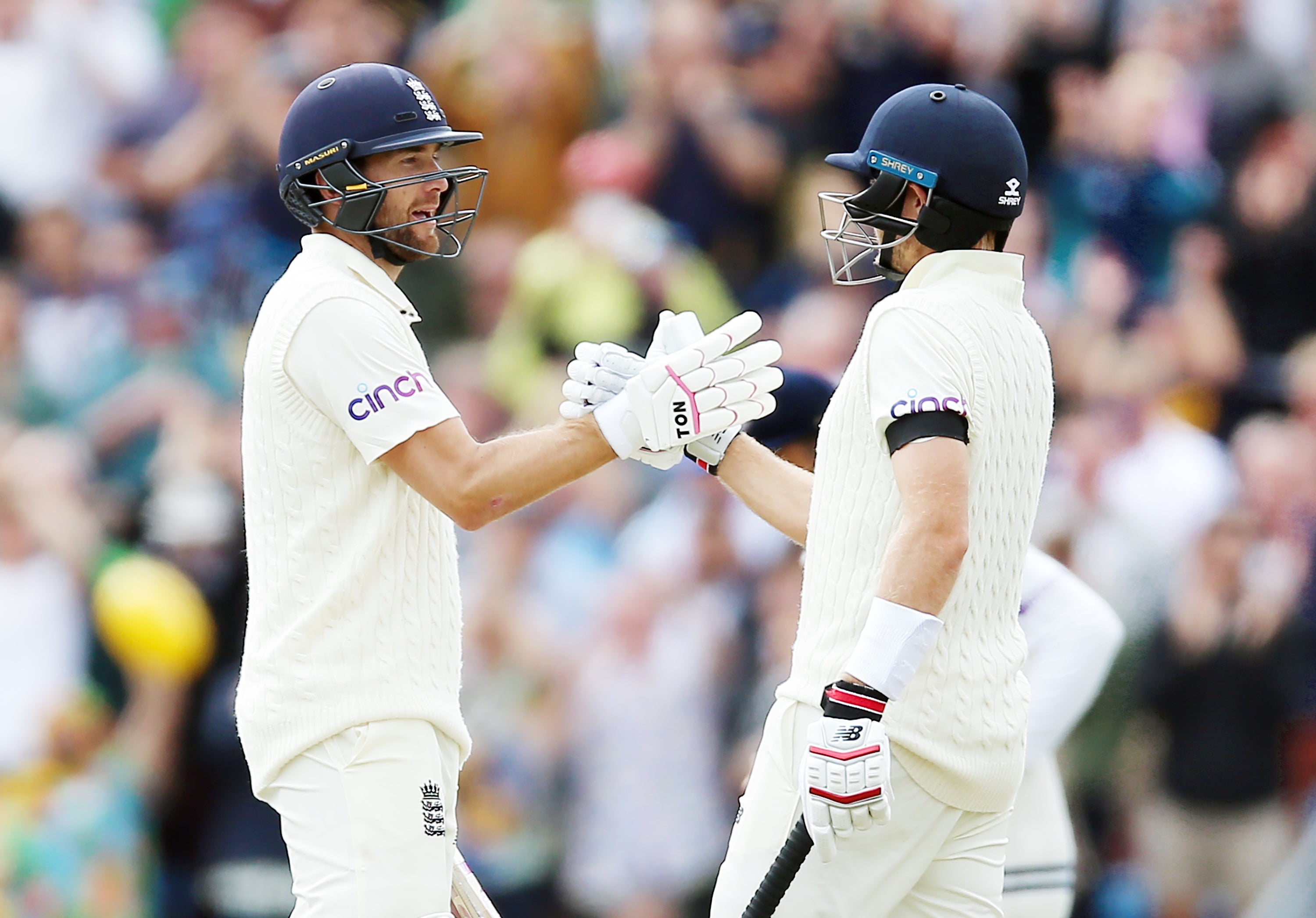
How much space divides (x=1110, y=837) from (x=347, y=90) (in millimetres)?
5208

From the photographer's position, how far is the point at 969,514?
4.32m

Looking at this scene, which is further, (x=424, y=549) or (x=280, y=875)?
(x=280, y=875)

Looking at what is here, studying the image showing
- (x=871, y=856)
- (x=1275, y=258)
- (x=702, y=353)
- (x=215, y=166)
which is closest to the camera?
(x=871, y=856)

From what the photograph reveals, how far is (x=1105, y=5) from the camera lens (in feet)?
32.9

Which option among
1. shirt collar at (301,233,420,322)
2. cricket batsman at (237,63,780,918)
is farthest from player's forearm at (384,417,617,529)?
shirt collar at (301,233,420,322)

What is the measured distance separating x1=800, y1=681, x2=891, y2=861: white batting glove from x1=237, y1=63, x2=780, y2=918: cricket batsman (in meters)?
0.86

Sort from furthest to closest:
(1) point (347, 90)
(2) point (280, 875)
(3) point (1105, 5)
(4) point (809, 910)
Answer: (3) point (1105, 5), (2) point (280, 875), (1) point (347, 90), (4) point (809, 910)

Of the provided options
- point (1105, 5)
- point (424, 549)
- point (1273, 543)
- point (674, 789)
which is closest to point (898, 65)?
point (1105, 5)

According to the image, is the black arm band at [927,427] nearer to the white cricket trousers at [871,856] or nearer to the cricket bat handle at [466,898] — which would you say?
the white cricket trousers at [871,856]

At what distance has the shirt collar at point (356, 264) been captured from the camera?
462 centimetres

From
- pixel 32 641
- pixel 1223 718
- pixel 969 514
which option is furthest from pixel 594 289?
pixel 969 514

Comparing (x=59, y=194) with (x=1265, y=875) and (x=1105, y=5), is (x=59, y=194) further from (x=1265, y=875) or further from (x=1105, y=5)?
(x=1265, y=875)

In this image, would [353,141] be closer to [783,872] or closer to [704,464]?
[704,464]

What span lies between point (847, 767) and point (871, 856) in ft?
1.13
